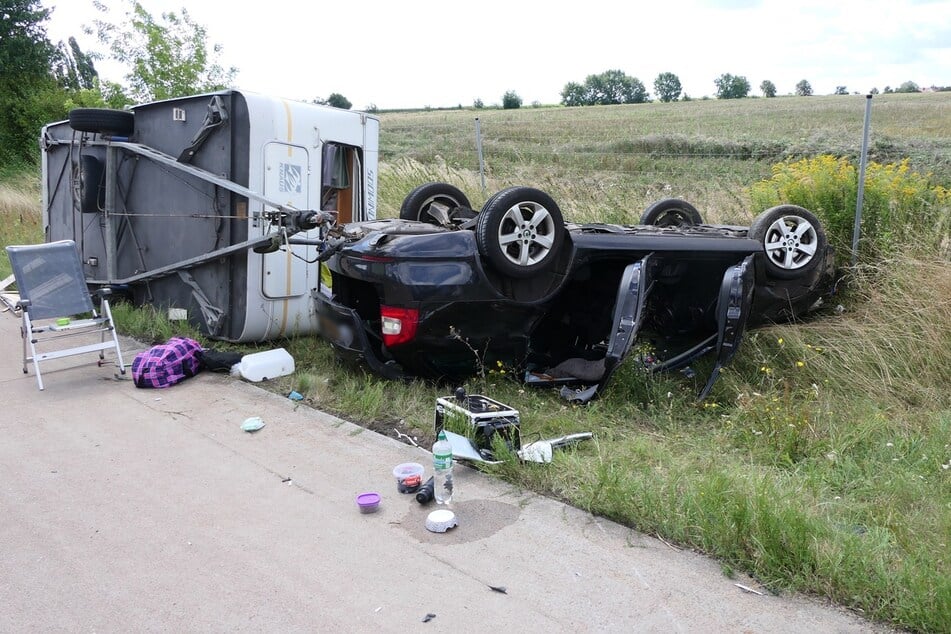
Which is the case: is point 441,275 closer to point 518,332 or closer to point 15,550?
point 518,332

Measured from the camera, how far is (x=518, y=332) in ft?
18.3

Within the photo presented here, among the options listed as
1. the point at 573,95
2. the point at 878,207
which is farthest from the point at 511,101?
the point at 878,207

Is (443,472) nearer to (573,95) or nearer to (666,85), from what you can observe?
(573,95)

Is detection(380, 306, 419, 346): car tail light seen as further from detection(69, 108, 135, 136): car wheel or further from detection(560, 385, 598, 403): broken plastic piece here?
detection(69, 108, 135, 136): car wheel

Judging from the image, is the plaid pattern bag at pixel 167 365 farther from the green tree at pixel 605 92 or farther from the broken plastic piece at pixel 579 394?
the green tree at pixel 605 92

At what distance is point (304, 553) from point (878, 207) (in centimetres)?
599

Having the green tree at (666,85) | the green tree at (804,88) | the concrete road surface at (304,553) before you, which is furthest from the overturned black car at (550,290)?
the green tree at (666,85)

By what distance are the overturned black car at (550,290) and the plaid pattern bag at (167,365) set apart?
4.20 ft

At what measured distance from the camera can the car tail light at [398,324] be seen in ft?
17.2

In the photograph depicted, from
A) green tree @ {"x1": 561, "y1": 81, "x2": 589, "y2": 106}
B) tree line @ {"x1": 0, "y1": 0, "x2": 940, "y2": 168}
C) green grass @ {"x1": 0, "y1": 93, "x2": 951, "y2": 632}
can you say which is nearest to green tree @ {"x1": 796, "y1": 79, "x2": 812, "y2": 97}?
tree line @ {"x1": 0, "y1": 0, "x2": 940, "y2": 168}

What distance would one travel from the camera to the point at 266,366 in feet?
20.9

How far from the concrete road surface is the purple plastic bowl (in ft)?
0.19

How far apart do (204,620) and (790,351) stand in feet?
15.8

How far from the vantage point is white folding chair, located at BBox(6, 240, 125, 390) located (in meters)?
6.50
